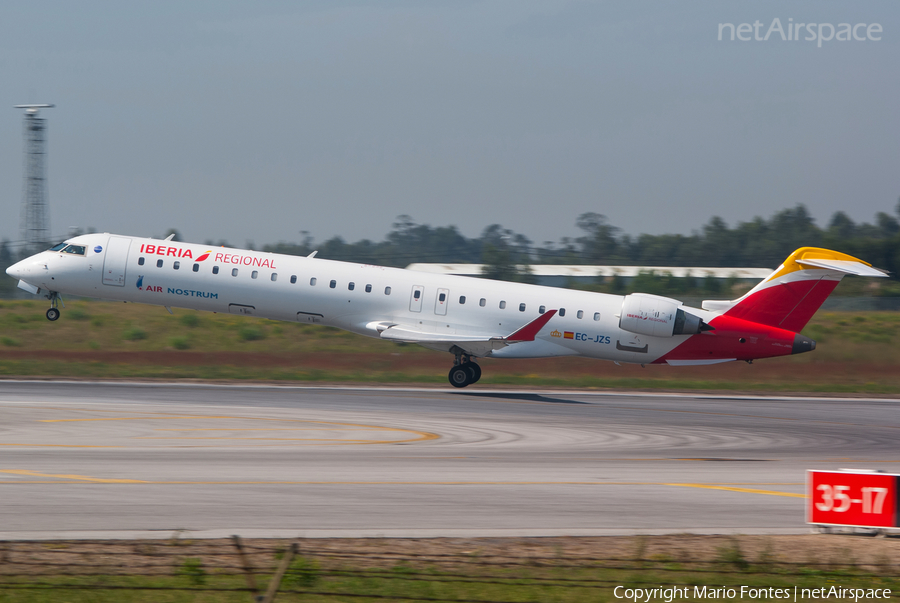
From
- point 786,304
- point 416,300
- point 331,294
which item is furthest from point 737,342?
point 331,294

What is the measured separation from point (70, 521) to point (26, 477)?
3077 millimetres

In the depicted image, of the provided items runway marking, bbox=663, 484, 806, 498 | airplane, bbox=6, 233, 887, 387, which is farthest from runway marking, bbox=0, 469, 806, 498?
airplane, bbox=6, 233, 887, 387

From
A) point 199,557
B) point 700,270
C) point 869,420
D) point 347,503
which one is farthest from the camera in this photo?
point 700,270

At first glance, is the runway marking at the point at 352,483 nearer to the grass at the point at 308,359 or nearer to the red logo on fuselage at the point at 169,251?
the red logo on fuselage at the point at 169,251

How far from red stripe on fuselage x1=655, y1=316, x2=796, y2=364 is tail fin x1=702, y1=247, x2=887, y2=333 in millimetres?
300

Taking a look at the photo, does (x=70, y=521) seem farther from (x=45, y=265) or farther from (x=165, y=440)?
(x=45, y=265)

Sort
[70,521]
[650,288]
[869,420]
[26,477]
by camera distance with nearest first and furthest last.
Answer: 1. [70,521]
2. [26,477]
3. [869,420]
4. [650,288]

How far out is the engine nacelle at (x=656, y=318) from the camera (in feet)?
→ 93.2

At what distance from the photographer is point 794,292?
28562 mm

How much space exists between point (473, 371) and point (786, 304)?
10.4 meters

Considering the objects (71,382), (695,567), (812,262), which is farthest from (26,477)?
(812,262)

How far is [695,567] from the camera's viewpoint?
8.80 m

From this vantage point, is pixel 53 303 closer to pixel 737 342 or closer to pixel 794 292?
pixel 737 342

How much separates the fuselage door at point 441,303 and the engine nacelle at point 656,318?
5.64 meters
